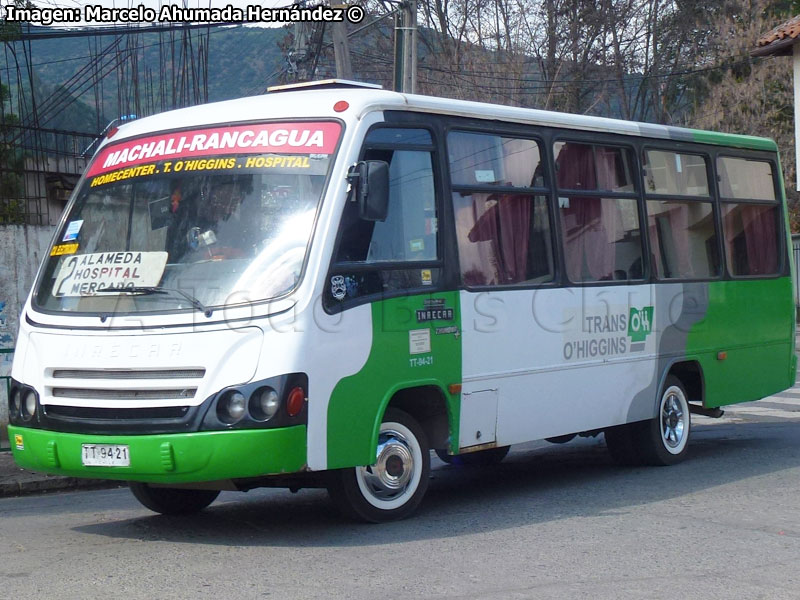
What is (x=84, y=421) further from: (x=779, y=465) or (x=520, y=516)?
(x=779, y=465)

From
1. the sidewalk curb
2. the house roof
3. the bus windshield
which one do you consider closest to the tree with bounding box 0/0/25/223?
the sidewalk curb

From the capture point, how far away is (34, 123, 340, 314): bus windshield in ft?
22.3

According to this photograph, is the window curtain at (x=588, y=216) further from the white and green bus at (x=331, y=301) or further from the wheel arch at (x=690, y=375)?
the wheel arch at (x=690, y=375)

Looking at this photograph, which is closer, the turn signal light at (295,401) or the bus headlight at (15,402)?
the turn signal light at (295,401)

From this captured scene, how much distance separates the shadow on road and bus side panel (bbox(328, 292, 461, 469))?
593mm

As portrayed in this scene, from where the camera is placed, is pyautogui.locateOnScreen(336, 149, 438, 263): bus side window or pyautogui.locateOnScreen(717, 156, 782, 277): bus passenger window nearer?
pyautogui.locateOnScreen(336, 149, 438, 263): bus side window

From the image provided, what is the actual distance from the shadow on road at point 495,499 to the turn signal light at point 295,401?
818 millimetres

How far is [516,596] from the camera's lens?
5.39m

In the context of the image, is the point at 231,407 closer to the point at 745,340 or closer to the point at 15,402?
the point at 15,402

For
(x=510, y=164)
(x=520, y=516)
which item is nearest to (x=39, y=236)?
(x=510, y=164)

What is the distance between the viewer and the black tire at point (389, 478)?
7.01 m

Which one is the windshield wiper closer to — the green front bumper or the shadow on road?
the green front bumper

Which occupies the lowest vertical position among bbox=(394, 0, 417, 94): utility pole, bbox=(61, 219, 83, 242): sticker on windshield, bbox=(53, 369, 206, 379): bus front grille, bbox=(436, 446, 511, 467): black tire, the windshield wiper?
bbox=(436, 446, 511, 467): black tire

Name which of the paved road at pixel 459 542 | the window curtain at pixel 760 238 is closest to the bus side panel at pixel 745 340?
the window curtain at pixel 760 238
